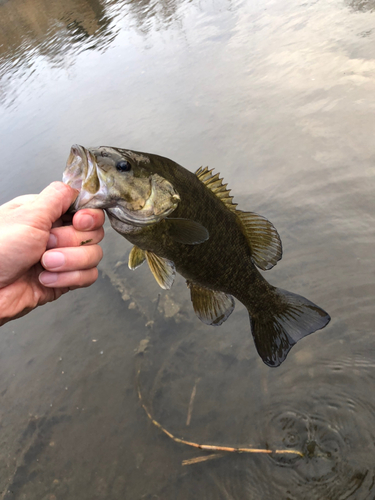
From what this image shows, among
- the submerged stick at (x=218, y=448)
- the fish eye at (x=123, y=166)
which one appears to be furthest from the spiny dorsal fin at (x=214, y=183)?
the submerged stick at (x=218, y=448)

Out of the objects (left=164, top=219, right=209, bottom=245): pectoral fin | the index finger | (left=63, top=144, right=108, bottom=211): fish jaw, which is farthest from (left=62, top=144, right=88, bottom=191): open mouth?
(left=164, top=219, right=209, bottom=245): pectoral fin

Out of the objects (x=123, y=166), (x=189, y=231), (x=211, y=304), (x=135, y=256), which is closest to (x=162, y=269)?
(x=135, y=256)

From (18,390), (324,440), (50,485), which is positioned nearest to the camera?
(324,440)

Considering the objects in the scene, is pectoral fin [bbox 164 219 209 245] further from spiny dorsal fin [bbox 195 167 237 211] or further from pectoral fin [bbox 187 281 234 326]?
pectoral fin [bbox 187 281 234 326]

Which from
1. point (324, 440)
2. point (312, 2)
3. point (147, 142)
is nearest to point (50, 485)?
point (324, 440)

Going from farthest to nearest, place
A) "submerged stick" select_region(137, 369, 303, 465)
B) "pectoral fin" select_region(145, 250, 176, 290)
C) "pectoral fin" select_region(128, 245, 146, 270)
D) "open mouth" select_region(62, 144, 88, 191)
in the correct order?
"submerged stick" select_region(137, 369, 303, 465), "pectoral fin" select_region(128, 245, 146, 270), "pectoral fin" select_region(145, 250, 176, 290), "open mouth" select_region(62, 144, 88, 191)

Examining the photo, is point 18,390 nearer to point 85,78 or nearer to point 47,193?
point 47,193

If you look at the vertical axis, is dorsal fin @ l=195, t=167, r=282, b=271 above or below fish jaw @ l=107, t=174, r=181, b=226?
below

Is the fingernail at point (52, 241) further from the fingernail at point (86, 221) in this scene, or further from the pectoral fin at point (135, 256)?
the pectoral fin at point (135, 256)
